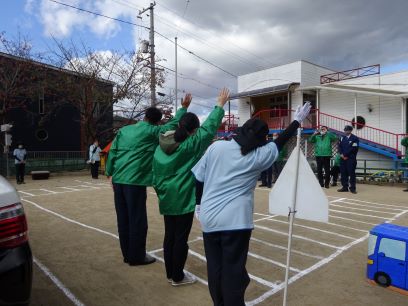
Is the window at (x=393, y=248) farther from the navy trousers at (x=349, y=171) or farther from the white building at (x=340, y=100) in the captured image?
the white building at (x=340, y=100)

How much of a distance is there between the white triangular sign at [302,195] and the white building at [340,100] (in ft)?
43.1

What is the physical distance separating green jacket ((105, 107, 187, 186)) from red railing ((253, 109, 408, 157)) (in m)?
11.7

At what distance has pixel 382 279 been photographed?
3.71 m

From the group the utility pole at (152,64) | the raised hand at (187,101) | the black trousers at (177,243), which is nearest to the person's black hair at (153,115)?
the raised hand at (187,101)

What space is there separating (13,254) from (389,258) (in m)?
3.45

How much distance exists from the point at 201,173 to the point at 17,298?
5.01 feet

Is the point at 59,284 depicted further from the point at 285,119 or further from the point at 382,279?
the point at 285,119

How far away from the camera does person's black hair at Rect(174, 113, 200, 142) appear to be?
3.47 m

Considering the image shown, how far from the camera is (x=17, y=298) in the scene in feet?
7.47

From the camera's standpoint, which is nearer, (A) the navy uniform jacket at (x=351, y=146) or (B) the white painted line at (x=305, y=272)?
(B) the white painted line at (x=305, y=272)

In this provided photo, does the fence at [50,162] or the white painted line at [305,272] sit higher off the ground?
the fence at [50,162]

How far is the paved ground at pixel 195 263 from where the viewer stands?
3.48 metres

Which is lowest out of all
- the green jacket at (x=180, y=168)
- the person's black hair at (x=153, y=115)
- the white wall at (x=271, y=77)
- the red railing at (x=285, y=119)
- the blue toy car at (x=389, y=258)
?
the blue toy car at (x=389, y=258)

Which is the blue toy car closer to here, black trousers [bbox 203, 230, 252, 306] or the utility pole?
black trousers [bbox 203, 230, 252, 306]
